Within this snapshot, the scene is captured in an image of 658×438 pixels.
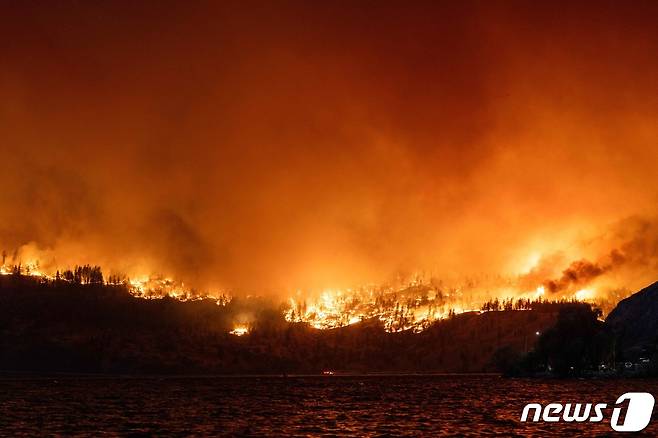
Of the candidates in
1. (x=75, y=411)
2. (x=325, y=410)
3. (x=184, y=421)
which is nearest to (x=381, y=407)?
(x=325, y=410)

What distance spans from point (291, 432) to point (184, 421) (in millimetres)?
29837

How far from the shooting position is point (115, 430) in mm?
113625

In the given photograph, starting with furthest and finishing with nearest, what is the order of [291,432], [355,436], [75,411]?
[75,411]
[291,432]
[355,436]

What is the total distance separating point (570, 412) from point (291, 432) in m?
67.3

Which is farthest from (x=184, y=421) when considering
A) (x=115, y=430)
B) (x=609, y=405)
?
(x=609, y=405)

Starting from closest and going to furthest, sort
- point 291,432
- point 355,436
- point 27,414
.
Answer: point 355,436 < point 291,432 < point 27,414

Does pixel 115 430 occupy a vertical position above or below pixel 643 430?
above

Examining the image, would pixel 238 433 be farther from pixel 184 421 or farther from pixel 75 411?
pixel 75 411

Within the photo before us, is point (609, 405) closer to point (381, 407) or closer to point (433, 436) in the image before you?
point (381, 407)

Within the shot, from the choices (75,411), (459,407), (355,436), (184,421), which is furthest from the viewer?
(459,407)

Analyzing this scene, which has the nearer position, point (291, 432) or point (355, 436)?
point (355, 436)

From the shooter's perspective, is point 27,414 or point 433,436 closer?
point 433,436

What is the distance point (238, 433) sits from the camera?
10994 centimetres

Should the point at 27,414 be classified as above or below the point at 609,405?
above
